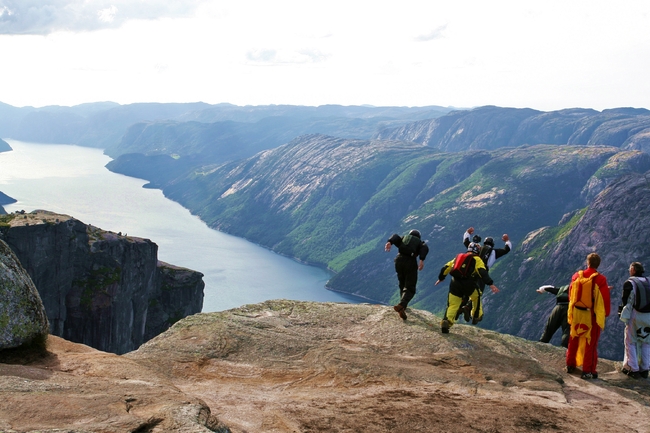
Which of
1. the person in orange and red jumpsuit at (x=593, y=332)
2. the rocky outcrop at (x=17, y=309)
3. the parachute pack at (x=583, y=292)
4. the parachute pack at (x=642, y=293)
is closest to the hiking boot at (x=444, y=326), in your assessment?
the person in orange and red jumpsuit at (x=593, y=332)

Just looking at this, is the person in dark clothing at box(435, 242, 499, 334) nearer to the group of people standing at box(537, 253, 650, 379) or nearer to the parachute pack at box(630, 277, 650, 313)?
the group of people standing at box(537, 253, 650, 379)

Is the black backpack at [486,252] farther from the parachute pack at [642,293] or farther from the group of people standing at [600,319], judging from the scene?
the parachute pack at [642,293]

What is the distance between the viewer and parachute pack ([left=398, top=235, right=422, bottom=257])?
81.5 ft

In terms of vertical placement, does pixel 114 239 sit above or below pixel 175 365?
below

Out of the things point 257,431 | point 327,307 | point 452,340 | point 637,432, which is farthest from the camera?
point 327,307

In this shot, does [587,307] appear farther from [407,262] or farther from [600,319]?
[407,262]

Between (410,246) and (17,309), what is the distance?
50.5ft

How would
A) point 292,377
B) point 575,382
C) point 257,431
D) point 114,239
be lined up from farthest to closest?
point 114,239 → point 575,382 → point 292,377 → point 257,431

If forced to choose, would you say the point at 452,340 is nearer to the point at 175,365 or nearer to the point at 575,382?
the point at 575,382

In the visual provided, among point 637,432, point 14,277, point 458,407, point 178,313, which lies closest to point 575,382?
point 637,432

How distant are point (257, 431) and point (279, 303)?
41.1 ft

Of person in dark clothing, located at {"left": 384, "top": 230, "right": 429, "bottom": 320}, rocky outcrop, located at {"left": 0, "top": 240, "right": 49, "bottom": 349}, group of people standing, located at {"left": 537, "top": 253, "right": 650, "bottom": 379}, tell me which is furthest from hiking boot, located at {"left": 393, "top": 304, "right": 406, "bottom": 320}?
rocky outcrop, located at {"left": 0, "top": 240, "right": 49, "bottom": 349}

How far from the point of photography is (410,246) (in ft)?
81.9

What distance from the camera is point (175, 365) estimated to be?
19.3m
